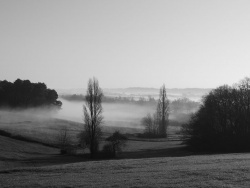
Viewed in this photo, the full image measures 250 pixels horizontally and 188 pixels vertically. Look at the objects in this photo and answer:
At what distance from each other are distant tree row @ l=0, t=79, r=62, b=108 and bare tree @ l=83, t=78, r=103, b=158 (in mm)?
61297

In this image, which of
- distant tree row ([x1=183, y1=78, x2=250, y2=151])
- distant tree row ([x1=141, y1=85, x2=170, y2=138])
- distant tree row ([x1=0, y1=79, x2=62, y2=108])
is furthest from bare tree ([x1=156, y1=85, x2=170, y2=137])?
distant tree row ([x1=0, y1=79, x2=62, y2=108])

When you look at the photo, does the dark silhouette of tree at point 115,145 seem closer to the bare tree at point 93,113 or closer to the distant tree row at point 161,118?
the bare tree at point 93,113

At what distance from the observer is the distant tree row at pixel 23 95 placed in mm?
121250

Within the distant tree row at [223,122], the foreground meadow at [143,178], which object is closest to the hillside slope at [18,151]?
the foreground meadow at [143,178]

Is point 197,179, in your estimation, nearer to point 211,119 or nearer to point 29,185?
point 29,185

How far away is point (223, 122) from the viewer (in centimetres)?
7481

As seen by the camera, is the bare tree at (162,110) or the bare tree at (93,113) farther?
the bare tree at (162,110)

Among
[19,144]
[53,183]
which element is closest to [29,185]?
[53,183]

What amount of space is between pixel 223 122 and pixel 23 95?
76.5 meters

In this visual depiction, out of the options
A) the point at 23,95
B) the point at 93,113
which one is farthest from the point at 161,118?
the point at 93,113

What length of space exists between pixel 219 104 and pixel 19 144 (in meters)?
44.5

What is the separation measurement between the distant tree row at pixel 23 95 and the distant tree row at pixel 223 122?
65.0 meters

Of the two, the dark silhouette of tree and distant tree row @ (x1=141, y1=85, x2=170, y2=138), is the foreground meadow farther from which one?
distant tree row @ (x1=141, y1=85, x2=170, y2=138)

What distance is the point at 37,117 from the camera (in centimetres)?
11431
